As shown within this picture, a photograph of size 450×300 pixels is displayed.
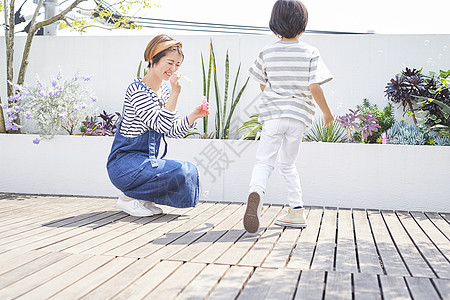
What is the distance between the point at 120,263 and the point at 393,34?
3555 mm

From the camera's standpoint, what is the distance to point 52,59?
17.4ft

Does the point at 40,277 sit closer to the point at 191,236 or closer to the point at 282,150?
the point at 191,236

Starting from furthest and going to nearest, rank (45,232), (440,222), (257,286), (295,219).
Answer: (440,222) → (295,219) → (45,232) → (257,286)

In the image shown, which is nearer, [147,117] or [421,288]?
[421,288]

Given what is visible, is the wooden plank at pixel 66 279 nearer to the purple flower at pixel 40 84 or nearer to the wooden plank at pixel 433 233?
the wooden plank at pixel 433 233

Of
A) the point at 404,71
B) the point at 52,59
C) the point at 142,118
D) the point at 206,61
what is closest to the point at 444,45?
the point at 404,71

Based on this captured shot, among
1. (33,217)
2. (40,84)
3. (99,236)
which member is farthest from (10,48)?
(99,236)

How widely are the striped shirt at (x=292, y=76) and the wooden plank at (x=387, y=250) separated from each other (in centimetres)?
78

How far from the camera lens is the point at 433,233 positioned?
3.14 meters

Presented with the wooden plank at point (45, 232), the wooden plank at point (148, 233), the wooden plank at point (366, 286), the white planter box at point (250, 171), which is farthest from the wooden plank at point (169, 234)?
the wooden plank at point (366, 286)

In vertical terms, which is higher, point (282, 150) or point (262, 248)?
point (282, 150)

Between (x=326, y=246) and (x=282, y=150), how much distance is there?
709mm

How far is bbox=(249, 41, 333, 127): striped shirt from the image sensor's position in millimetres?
2996

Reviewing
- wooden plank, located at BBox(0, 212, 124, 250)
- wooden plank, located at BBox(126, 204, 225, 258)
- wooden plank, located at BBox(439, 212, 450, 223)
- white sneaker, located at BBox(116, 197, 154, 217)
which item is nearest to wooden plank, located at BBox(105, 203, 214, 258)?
wooden plank, located at BBox(126, 204, 225, 258)
